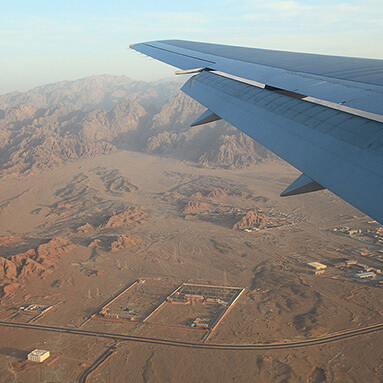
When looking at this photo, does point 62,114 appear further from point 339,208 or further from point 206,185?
point 339,208

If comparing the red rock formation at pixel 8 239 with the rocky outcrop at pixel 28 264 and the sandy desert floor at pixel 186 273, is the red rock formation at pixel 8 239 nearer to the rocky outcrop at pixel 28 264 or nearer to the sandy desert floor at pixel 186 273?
the sandy desert floor at pixel 186 273

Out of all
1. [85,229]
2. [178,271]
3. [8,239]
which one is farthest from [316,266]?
[8,239]

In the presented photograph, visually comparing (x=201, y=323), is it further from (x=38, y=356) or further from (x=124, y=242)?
(x=124, y=242)

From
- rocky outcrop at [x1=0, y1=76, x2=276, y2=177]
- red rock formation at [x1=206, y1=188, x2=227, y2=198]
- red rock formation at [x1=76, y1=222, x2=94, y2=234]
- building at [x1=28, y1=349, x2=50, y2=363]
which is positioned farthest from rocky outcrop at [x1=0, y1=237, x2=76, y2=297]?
rocky outcrop at [x1=0, y1=76, x2=276, y2=177]

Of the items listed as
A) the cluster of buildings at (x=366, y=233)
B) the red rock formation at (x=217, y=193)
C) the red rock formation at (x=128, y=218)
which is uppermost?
the cluster of buildings at (x=366, y=233)

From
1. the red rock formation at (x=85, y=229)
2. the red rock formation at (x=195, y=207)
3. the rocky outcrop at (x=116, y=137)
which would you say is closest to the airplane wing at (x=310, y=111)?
the red rock formation at (x=85, y=229)

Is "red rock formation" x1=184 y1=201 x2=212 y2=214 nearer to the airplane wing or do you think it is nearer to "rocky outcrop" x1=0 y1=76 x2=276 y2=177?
"rocky outcrop" x1=0 y1=76 x2=276 y2=177

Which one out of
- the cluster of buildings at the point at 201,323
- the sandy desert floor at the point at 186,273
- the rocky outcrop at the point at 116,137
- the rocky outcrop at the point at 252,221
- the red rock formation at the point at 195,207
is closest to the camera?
the sandy desert floor at the point at 186,273
